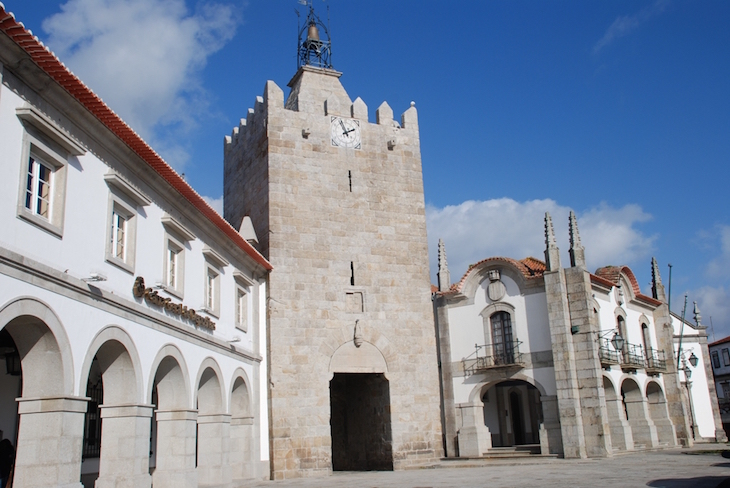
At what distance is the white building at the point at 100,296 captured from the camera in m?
9.50

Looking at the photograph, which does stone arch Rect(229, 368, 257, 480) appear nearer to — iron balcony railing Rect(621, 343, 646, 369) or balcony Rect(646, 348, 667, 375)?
iron balcony railing Rect(621, 343, 646, 369)

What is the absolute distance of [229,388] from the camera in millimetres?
17562

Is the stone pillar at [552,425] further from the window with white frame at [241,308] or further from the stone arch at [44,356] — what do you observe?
the stone arch at [44,356]

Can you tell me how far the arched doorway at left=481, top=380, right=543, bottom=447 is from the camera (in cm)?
2919

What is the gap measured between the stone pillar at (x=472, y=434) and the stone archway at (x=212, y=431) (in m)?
10.1

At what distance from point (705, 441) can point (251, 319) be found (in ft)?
71.1

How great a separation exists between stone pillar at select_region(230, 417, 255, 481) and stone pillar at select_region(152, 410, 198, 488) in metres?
4.07

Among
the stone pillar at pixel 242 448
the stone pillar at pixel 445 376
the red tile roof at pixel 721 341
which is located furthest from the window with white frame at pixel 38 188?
the red tile roof at pixel 721 341

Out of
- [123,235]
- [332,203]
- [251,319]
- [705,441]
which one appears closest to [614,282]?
[705,441]

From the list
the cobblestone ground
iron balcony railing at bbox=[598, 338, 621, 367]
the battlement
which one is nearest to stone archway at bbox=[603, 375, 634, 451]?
iron balcony railing at bbox=[598, 338, 621, 367]

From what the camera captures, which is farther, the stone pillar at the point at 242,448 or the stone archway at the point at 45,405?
the stone pillar at the point at 242,448

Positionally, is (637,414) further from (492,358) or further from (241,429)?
(241,429)

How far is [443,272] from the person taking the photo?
27000 mm

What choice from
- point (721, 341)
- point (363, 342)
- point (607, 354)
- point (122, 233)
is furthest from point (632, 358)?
point (721, 341)
